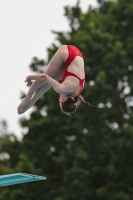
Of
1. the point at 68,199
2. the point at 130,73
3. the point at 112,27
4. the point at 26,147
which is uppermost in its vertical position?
the point at 112,27

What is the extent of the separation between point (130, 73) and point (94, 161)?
3394mm

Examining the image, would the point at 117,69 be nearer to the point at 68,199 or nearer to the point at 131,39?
the point at 131,39

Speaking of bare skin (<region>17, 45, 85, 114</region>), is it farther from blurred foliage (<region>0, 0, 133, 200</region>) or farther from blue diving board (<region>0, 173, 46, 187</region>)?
blurred foliage (<region>0, 0, 133, 200</region>)

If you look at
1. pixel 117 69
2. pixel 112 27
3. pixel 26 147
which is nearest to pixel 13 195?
pixel 26 147

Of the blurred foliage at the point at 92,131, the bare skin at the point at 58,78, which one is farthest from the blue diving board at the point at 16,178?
the blurred foliage at the point at 92,131

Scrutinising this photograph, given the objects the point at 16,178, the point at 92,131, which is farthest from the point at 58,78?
the point at 92,131

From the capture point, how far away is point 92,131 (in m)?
19.6

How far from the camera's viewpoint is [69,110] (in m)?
8.48

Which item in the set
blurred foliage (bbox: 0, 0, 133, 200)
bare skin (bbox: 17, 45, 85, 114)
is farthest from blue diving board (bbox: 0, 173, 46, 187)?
blurred foliage (bbox: 0, 0, 133, 200)

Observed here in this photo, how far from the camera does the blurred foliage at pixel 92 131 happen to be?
763 inches

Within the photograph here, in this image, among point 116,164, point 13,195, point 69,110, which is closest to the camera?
point 69,110

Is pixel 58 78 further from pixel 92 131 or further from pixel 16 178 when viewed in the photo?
pixel 92 131

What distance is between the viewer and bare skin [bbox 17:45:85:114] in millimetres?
8312

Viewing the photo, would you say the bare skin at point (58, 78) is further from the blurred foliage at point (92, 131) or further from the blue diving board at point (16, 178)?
the blurred foliage at point (92, 131)
